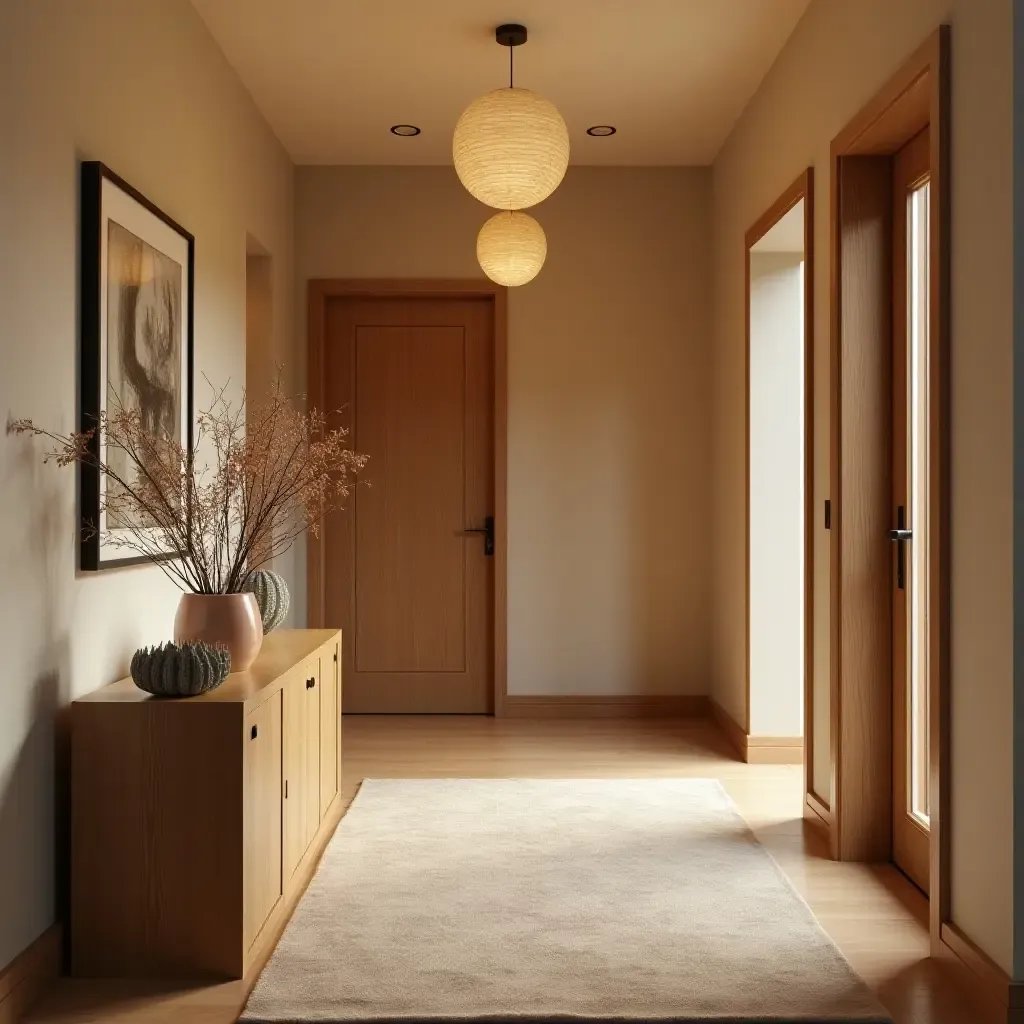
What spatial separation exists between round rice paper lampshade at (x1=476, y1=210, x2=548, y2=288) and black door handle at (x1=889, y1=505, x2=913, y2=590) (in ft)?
6.42

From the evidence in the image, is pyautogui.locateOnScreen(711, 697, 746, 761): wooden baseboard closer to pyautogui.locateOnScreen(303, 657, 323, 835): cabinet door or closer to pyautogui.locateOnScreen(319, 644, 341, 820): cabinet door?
pyautogui.locateOnScreen(319, 644, 341, 820): cabinet door

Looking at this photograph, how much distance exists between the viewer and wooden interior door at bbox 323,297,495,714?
5883mm

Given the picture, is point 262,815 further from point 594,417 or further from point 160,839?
point 594,417

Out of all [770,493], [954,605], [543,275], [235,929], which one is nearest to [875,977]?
[954,605]

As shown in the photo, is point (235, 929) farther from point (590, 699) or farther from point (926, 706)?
point (590, 699)

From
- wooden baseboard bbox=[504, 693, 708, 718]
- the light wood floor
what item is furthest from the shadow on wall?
wooden baseboard bbox=[504, 693, 708, 718]

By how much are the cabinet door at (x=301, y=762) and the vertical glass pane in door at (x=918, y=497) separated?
1789mm

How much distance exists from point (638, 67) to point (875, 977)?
11.2 ft

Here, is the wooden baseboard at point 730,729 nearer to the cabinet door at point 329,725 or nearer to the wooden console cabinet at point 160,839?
the cabinet door at point 329,725

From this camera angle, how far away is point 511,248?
15.0 feet

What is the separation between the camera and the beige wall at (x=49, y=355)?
2.39m

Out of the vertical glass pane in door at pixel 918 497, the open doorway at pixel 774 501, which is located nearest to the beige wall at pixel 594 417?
the open doorway at pixel 774 501

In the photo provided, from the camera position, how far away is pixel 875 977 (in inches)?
101

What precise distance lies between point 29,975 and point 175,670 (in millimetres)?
712
